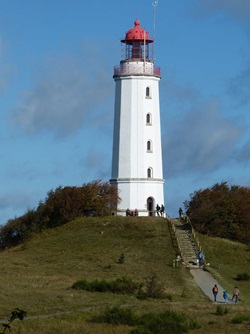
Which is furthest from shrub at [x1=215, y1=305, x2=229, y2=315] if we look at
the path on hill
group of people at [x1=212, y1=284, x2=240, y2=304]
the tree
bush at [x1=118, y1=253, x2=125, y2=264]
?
the tree

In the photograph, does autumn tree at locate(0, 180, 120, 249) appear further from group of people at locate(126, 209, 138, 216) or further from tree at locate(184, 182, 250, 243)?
tree at locate(184, 182, 250, 243)

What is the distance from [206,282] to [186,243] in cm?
829

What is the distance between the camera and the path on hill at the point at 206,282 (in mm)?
48594

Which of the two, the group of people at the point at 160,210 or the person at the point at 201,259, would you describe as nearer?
the person at the point at 201,259

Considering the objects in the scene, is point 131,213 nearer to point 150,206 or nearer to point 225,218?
point 150,206

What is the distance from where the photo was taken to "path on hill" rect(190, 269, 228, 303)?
48.6m

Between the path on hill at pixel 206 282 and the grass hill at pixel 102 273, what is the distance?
0.49 m

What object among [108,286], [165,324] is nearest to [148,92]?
[108,286]

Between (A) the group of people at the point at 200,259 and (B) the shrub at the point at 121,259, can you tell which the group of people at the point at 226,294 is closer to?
(A) the group of people at the point at 200,259

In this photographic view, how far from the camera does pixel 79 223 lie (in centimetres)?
6431

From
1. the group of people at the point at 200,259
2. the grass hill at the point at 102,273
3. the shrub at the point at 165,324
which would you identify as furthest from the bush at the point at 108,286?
the group of people at the point at 200,259

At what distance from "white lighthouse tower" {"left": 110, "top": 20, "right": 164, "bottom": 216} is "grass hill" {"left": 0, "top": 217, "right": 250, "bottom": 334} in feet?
12.2

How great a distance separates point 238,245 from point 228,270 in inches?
256

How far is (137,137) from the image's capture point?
222ft
